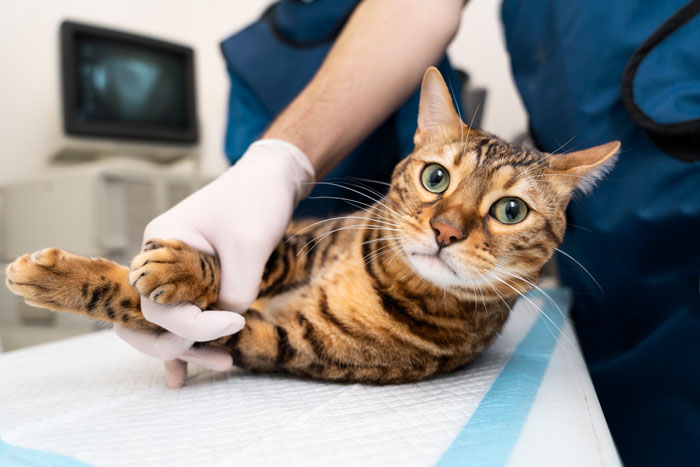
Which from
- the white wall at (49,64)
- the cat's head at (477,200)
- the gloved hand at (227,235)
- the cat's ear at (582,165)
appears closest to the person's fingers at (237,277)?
the gloved hand at (227,235)

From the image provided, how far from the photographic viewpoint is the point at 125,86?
2.31 meters

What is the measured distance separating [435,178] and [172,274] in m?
0.46

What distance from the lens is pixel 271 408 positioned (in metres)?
0.60

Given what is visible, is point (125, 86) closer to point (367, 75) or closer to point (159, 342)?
point (367, 75)

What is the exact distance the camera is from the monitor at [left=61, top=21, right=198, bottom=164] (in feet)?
6.91

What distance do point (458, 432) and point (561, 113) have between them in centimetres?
85

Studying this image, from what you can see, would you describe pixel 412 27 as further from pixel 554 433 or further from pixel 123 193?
pixel 123 193

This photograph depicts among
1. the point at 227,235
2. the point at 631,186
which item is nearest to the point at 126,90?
the point at 227,235

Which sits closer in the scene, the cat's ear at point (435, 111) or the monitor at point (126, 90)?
the cat's ear at point (435, 111)

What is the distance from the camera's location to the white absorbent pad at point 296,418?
0.47 m

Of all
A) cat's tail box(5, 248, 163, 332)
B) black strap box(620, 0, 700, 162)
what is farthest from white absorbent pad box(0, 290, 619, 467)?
black strap box(620, 0, 700, 162)

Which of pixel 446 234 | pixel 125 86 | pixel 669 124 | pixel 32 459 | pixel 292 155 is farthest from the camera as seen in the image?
pixel 125 86

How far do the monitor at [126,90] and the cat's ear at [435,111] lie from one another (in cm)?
190

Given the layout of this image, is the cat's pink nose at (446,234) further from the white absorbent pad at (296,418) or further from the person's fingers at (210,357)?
the person's fingers at (210,357)
